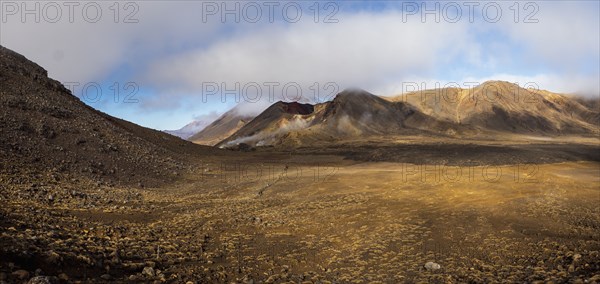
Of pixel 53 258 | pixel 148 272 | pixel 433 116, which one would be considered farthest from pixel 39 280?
pixel 433 116

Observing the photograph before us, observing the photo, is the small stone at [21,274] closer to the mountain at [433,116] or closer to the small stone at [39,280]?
the small stone at [39,280]

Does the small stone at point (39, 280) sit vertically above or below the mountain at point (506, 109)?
below

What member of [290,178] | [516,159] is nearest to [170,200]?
[290,178]

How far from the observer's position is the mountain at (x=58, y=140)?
2005 centimetres

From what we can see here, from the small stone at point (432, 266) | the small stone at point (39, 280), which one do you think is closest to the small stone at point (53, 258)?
the small stone at point (39, 280)

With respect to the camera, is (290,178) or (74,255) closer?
(74,255)

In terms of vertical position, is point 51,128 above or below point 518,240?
above

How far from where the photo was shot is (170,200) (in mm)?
17953

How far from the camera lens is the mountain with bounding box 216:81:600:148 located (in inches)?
4309

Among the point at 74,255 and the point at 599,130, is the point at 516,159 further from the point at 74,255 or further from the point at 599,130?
the point at 599,130

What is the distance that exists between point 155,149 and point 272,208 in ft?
64.0

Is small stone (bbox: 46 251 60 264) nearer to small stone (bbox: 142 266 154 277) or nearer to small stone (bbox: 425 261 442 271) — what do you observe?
small stone (bbox: 142 266 154 277)

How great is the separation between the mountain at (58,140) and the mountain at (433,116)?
6462cm

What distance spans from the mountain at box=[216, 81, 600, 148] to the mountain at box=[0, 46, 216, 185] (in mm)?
64624
